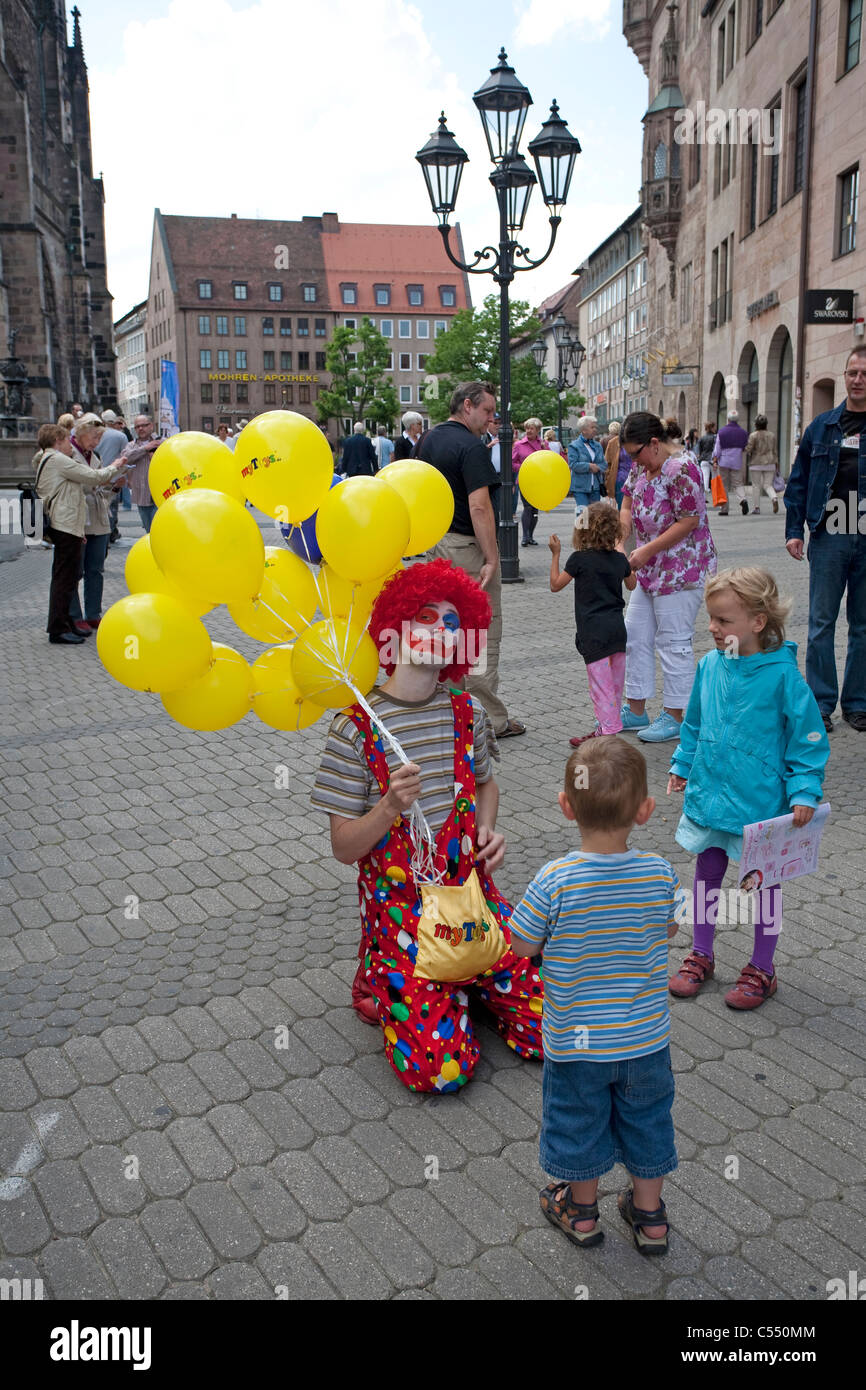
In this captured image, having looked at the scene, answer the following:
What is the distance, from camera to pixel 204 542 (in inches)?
119

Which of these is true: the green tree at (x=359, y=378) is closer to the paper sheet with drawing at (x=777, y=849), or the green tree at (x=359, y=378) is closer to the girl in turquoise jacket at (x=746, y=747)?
the girl in turquoise jacket at (x=746, y=747)

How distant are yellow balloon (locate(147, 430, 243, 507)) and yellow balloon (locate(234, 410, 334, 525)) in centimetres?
4

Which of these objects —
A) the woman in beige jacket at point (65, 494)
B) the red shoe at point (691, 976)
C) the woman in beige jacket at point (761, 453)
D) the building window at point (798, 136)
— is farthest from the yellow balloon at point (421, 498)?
the building window at point (798, 136)

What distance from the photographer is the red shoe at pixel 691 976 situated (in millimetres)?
3766

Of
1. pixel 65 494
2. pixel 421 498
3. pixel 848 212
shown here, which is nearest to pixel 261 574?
pixel 421 498

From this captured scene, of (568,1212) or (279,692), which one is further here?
(279,692)

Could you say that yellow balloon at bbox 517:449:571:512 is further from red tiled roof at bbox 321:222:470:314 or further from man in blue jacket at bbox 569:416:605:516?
red tiled roof at bbox 321:222:470:314

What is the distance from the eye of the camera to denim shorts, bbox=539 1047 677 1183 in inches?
99.3

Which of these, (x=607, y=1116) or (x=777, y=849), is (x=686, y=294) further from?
(x=607, y=1116)

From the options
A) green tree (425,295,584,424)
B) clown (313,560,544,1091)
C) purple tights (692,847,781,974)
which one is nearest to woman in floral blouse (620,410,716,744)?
purple tights (692,847,781,974)

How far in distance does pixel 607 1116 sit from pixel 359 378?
92163 millimetres

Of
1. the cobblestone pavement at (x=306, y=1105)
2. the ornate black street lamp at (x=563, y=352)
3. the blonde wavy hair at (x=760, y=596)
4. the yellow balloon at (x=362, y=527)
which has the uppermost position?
the ornate black street lamp at (x=563, y=352)

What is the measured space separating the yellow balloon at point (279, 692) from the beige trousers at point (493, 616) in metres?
2.65

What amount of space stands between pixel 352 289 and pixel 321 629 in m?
103
